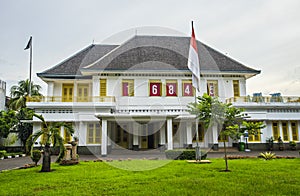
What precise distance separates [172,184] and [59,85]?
1551 centimetres

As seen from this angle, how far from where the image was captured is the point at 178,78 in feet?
62.8

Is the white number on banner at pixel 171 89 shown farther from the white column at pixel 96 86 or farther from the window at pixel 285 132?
the window at pixel 285 132

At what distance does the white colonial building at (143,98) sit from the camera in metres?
17.3

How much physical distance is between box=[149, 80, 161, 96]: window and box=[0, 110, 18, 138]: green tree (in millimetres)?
10688

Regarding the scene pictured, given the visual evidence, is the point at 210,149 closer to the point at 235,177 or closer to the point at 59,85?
the point at 235,177

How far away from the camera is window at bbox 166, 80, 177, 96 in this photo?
62.0ft

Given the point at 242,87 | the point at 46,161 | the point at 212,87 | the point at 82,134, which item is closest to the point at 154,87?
the point at 212,87

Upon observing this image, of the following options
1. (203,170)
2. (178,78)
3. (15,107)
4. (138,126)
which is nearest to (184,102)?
(178,78)

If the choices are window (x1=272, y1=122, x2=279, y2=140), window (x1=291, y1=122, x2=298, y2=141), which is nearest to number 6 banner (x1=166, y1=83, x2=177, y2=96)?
window (x1=272, y1=122, x2=279, y2=140)

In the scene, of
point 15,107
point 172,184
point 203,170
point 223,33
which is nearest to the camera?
point 172,184

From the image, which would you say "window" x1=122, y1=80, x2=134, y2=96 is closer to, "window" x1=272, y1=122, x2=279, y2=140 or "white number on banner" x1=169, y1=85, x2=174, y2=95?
"white number on banner" x1=169, y1=85, x2=174, y2=95

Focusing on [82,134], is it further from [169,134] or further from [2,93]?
[2,93]

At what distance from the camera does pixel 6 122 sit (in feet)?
61.9

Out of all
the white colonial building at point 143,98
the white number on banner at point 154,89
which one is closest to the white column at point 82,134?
the white colonial building at point 143,98
